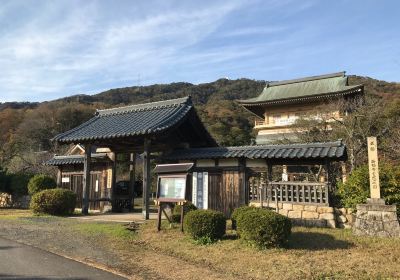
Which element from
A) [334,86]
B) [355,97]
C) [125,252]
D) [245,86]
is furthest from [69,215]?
[245,86]

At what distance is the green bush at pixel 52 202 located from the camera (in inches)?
644

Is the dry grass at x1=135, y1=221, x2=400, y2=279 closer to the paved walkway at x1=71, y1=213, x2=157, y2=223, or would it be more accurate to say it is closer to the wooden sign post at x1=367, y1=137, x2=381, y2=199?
the wooden sign post at x1=367, y1=137, x2=381, y2=199

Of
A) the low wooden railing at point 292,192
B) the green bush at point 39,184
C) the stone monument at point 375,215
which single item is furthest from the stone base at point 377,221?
the green bush at point 39,184

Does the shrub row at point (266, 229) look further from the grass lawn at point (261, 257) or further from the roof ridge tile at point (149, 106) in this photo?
the roof ridge tile at point (149, 106)

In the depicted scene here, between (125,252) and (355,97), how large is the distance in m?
24.0

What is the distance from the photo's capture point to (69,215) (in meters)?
16.9

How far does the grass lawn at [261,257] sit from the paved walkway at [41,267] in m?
0.83

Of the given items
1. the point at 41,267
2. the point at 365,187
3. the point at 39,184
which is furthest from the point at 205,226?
the point at 39,184

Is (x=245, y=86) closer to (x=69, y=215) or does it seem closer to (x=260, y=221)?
(x=69, y=215)

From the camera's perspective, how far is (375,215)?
34.1 ft

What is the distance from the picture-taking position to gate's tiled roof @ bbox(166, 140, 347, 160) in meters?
12.7

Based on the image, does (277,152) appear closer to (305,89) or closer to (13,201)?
(13,201)

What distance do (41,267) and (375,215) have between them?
8.78 m

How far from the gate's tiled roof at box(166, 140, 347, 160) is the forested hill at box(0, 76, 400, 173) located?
22434 mm
